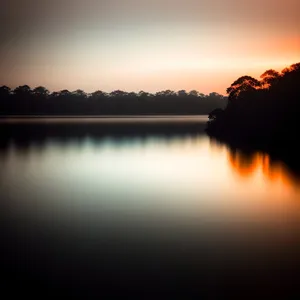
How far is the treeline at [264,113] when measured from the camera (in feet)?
117

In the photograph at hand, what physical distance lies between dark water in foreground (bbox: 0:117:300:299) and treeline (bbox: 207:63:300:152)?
42.5 feet

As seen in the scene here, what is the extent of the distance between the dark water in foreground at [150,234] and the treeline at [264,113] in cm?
1294

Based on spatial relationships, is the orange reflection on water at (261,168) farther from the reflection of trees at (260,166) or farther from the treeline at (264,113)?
the treeline at (264,113)

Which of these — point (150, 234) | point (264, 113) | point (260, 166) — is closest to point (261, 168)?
point (260, 166)

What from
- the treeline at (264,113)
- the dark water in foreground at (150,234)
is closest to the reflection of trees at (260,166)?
the dark water in foreground at (150,234)

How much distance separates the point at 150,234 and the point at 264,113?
33.7 meters

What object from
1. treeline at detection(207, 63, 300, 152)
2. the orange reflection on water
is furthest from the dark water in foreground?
treeline at detection(207, 63, 300, 152)

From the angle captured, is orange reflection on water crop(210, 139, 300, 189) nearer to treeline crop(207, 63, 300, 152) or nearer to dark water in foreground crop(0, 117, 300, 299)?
dark water in foreground crop(0, 117, 300, 299)

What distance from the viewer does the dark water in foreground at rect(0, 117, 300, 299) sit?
7406mm

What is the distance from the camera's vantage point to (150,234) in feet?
35.3

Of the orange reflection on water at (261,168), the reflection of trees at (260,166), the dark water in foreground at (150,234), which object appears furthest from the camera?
the reflection of trees at (260,166)

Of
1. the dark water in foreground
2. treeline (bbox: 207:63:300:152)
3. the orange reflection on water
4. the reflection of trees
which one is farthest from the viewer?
treeline (bbox: 207:63:300:152)

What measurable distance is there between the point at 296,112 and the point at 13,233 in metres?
30.6

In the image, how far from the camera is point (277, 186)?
1944 cm
